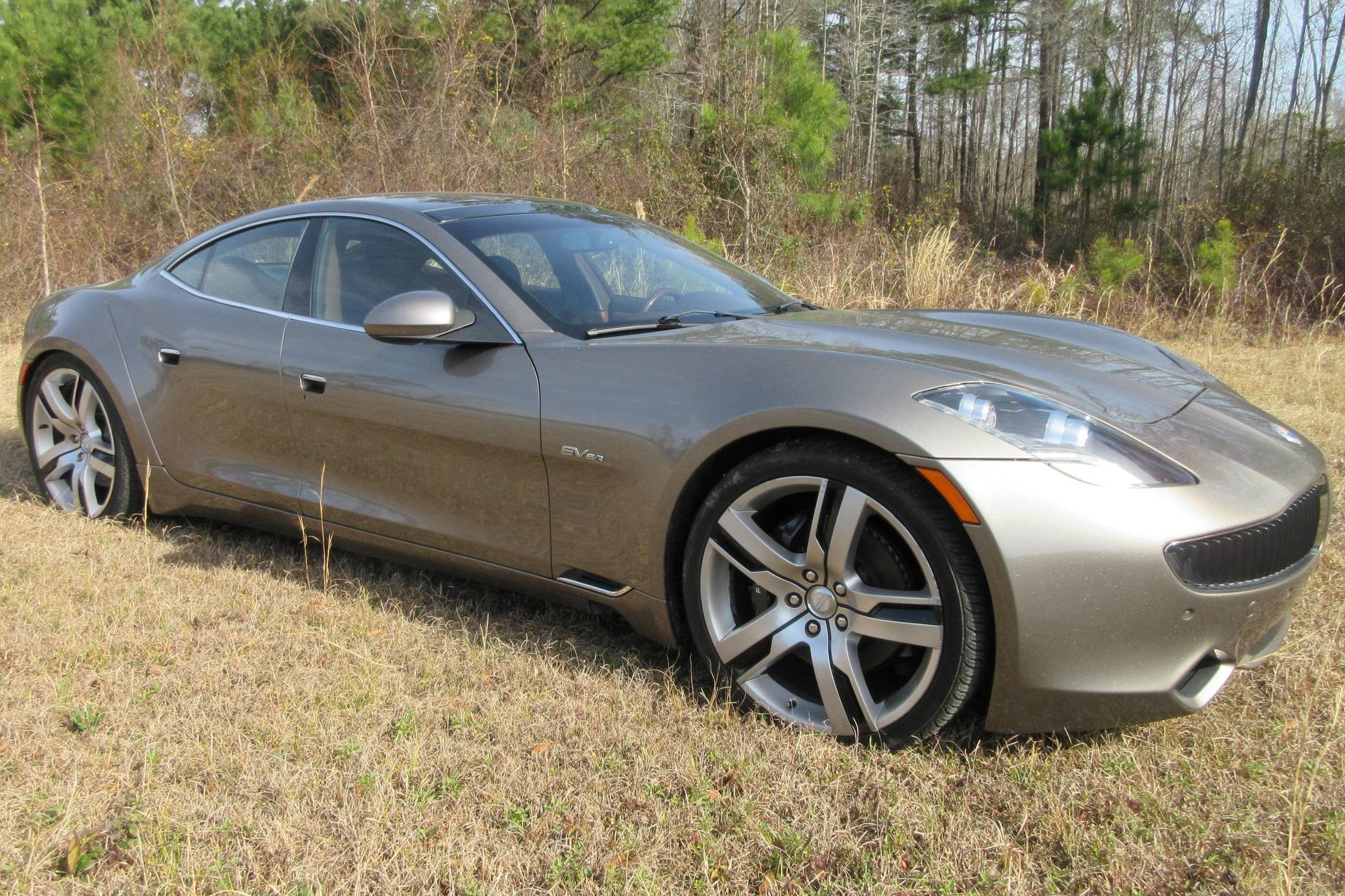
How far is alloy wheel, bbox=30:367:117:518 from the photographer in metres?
4.11

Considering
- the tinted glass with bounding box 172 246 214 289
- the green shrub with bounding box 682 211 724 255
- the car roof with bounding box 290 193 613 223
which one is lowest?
the green shrub with bounding box 682 211 724 255

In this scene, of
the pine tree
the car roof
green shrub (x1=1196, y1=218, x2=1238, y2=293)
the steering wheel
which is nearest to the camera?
the steering wheel

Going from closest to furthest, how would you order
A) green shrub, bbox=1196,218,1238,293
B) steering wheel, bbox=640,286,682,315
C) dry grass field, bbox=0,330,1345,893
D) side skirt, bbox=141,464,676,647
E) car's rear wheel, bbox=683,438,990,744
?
dry grass field, bbox=0,330,1345,893
car's rear wheel, bbox=683,438,990,744
side skirt, bbox=141,464,676,647
steering wheel, bbox=640,286,682,315
green shrub, bbox=1196,218,1238,293

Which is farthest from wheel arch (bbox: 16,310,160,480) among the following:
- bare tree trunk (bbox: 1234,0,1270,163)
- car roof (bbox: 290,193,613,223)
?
bare tree trunk (bbox: 1234,0,1270,163)

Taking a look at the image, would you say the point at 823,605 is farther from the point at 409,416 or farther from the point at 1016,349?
the point at 409,416

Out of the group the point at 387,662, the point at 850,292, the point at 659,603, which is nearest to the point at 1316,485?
the point at 659,603

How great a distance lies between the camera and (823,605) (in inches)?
92.1

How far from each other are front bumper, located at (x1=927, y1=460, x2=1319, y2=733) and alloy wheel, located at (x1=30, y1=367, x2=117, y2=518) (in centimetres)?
360

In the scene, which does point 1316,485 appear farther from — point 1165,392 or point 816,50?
point 816,50

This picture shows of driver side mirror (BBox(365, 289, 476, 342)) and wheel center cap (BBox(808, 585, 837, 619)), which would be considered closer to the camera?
wheel center cap (BBox(808, 585, 837, 619))

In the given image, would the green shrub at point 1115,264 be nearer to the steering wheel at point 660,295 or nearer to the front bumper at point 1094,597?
the steering wheel at point 660,295

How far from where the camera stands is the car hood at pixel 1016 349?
2400mm

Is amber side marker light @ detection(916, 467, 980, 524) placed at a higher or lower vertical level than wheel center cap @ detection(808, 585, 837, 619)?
higher

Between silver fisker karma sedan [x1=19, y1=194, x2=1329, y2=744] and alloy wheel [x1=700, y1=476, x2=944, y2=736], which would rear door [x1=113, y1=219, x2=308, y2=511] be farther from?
alloy wheel [x1=700, y1=476, x2=944, y2=736]
